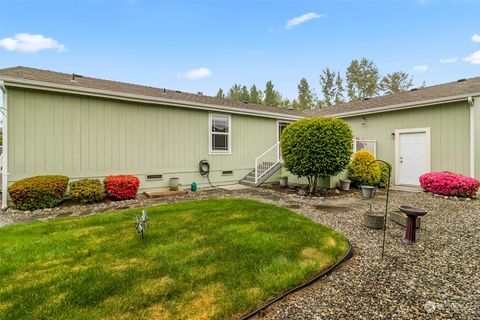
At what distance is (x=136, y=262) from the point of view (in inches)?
107

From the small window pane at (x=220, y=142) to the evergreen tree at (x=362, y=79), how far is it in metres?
24.8

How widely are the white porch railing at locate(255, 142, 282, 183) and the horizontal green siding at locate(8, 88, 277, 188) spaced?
85 cm

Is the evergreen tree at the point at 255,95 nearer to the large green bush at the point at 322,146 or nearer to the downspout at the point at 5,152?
the large green bush at the point at 322,146

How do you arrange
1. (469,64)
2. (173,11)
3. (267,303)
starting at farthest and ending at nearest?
1. (469,64)
2. (173,11)
3. (267,303)

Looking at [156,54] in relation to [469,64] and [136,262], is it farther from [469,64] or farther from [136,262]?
[469,64]

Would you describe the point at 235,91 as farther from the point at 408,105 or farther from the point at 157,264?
the point at 157,264

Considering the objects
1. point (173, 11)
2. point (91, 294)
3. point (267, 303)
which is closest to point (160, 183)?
point (91, 294)

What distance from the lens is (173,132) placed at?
311 inches

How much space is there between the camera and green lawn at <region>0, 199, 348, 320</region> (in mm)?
1955

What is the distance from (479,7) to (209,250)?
12.6 meters

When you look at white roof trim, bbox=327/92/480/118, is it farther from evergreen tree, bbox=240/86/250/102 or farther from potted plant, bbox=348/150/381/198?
evergreen tree, bbox=240/86/250/102

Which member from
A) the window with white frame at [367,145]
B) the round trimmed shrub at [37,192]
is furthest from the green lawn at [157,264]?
the window with white frame at [367,145]

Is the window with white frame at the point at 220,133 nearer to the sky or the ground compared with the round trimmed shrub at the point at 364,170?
nearer to the sky

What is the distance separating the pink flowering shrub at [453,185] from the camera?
6.31m
